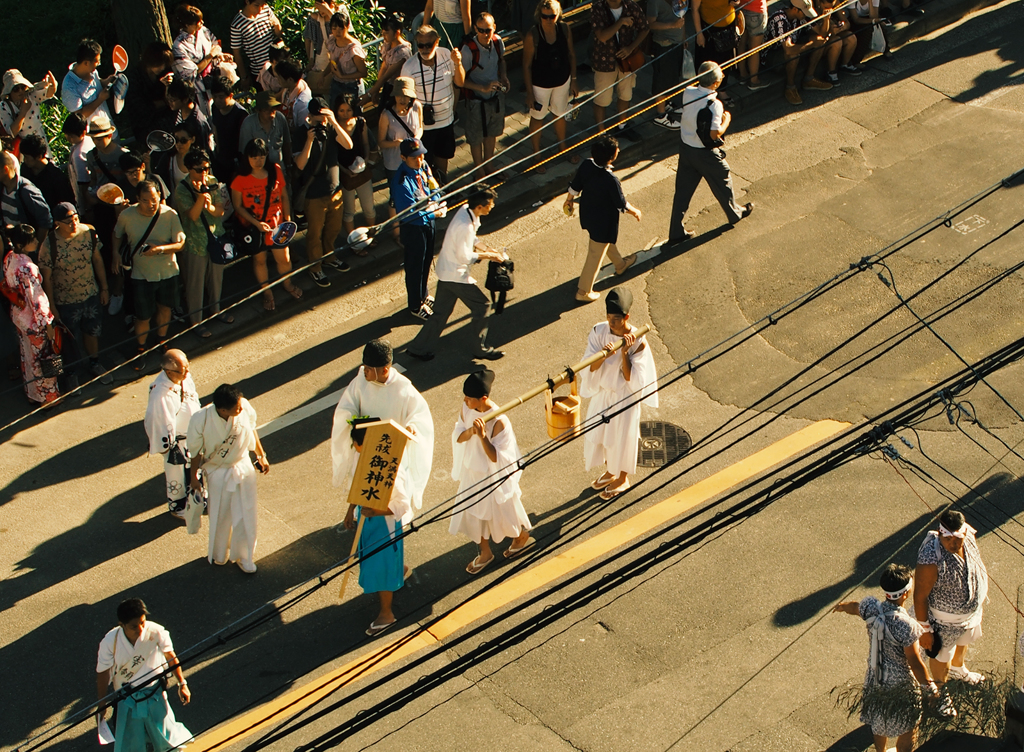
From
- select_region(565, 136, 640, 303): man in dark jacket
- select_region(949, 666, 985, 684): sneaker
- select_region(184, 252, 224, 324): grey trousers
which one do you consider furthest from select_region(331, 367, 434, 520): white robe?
select_region(949, 666, 985, 684): sneaker

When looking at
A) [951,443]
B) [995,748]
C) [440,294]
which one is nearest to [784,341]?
[951,443]

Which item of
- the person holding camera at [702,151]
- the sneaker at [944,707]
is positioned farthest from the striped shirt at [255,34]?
the sneaker at [944,707]

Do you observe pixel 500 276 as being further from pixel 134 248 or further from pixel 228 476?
pixel 228 476

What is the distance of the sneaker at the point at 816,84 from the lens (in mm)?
15797

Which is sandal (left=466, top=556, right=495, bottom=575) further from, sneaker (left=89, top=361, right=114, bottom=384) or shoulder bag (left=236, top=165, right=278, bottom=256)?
sneaker (left=89, top=361, right=114, bottom=384)

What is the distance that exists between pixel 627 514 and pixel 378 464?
2540 millimetres

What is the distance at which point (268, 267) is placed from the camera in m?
13.0

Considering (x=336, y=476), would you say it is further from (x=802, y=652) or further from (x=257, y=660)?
(x=802, y=652)

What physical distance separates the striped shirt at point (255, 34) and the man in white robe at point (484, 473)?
6092mm

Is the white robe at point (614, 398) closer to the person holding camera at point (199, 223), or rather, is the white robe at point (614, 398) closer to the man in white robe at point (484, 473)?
the man in white robe at point (484, 473)

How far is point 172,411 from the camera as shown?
9523mm

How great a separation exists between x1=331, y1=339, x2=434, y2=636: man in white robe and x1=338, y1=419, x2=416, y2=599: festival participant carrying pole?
0.38m

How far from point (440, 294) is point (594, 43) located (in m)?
4.38

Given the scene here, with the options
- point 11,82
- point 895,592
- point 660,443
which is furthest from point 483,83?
point 895,592
